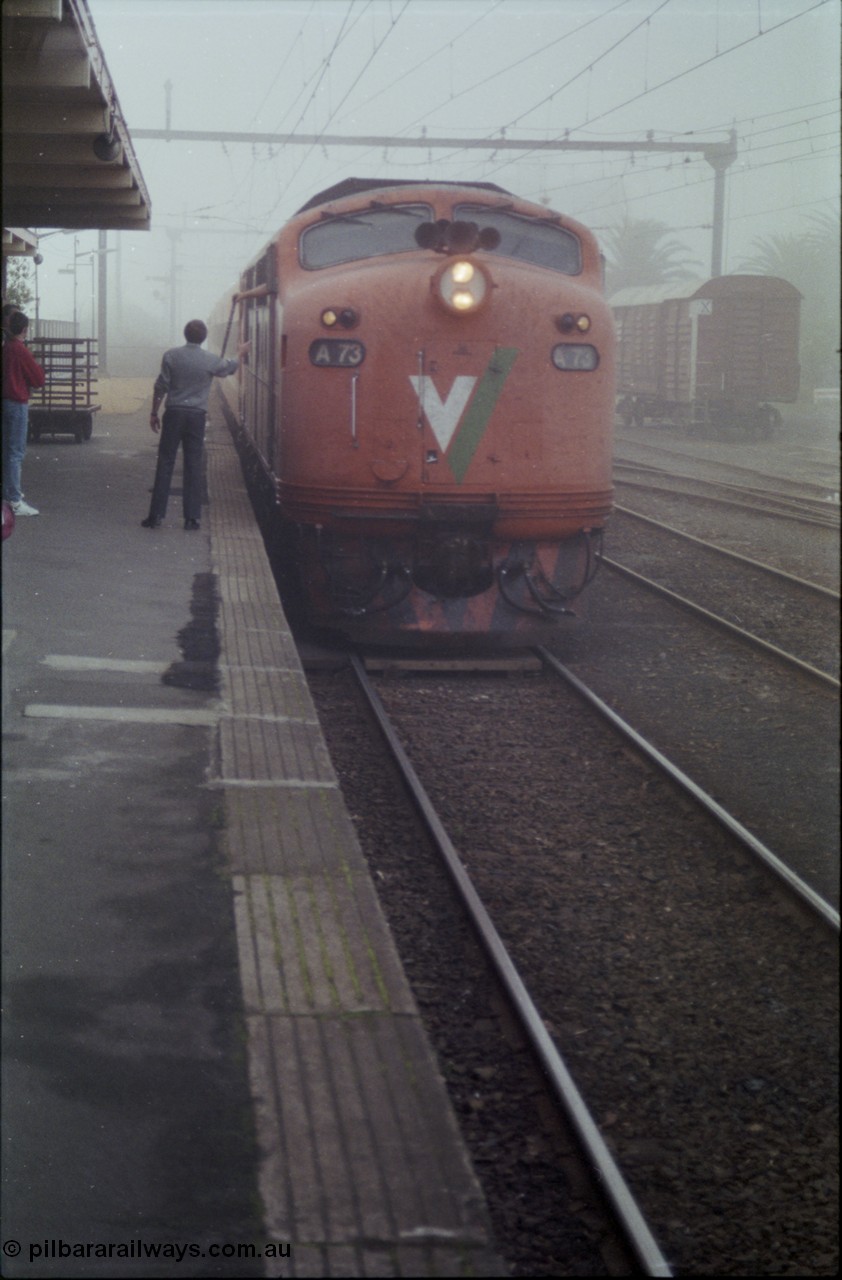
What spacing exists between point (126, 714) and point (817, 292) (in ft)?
12.5

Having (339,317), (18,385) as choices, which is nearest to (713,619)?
(339,317)

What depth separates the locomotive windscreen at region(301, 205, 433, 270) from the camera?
A: 262 inches

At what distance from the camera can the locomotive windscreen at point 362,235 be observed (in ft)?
21.9

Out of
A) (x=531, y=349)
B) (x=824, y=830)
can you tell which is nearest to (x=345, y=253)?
(x=531, y=349)

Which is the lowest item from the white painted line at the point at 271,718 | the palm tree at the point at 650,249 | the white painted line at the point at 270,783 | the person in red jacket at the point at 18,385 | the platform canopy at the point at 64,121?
the white painted line at the point at 270,783

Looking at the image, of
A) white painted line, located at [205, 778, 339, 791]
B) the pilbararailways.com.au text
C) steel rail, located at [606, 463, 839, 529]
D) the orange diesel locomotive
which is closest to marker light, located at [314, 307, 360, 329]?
the orange diesel locomotive

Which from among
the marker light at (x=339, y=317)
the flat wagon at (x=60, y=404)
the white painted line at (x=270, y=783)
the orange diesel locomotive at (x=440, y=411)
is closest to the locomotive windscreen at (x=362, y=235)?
the orange diesel locomotive at (x=440, y=411)

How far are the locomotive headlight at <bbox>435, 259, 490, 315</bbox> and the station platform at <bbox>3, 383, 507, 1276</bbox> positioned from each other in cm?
209

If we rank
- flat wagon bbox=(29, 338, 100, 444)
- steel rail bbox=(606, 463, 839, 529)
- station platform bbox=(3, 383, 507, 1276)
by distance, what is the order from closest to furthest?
station platform bbox=(3, 383, 507, 1276) → steel rail bbox=(606, 463, 839, 529) → flat wagon bbox=(29, 338, 100, 444)

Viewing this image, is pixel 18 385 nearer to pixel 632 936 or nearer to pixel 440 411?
pixel 440 411

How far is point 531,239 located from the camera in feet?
22.3

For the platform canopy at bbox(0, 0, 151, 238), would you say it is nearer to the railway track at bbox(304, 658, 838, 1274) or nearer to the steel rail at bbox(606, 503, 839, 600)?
the railway track at bbox(304, 658, 838, 1274)

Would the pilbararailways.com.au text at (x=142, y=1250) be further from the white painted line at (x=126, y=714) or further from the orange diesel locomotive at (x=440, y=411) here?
the orange diesel locomotive at (x=440, y=411)

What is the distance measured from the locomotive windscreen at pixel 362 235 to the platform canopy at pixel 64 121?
1.09m
